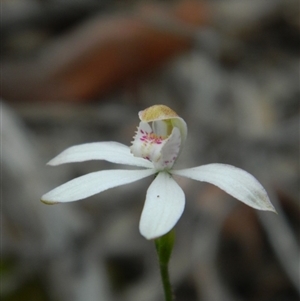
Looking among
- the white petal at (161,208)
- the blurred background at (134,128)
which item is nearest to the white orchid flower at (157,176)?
the white petal at (161,208)

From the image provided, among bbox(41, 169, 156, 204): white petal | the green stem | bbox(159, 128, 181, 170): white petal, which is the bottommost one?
the green stem

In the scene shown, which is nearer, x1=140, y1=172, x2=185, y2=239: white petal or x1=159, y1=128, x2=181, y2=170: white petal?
x1=140, y1=172, x2=185, y2=239: white petal

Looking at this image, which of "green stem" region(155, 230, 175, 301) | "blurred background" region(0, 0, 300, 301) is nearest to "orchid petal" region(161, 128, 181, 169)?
"green stem" region(155, 230, 175, 301)

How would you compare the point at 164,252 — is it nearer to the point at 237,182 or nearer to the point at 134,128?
the point at 237,182

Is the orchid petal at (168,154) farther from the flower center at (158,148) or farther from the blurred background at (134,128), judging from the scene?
the blurred background at (134,128)

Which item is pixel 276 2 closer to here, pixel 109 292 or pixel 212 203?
pixel 212 203

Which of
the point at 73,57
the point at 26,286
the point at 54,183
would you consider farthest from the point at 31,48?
the point at 26,286

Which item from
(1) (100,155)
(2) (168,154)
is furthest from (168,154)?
(1) (100,155)

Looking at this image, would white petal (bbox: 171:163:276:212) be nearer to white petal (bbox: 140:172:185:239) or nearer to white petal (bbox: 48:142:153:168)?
white petal (bbox: 140:172:185:239)
